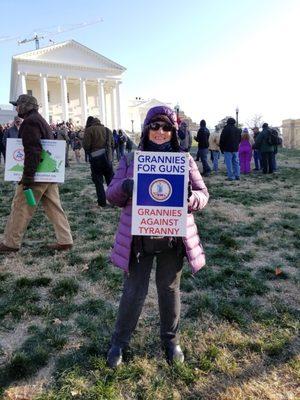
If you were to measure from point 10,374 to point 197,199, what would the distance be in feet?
6.24

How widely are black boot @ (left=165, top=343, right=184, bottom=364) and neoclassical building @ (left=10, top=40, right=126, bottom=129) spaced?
60975 mm

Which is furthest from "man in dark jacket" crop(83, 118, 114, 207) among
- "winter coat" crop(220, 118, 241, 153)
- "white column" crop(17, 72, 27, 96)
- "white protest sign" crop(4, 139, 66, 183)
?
"white column" crop(17, 72, 27, 96)

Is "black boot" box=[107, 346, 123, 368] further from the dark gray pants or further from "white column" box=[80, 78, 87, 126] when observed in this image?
"white column" box=[80, 78, 87, 126]

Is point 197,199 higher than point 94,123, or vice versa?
point 94,123

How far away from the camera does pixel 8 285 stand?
4.74 meters

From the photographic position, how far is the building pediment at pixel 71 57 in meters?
61.2

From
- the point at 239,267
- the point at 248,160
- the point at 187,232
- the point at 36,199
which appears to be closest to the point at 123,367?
the point at 187,232

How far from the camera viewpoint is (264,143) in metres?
13.7

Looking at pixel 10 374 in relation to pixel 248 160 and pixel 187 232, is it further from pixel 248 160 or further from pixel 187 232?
pixel 248 160

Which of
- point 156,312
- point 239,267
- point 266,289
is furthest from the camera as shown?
point 239,267

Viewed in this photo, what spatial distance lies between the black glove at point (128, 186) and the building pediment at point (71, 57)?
63.0 meters

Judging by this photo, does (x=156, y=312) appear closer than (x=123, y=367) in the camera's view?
No

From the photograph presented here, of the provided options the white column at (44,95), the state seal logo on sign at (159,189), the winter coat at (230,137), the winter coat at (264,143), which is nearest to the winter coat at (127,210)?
the state seal logo on sign at (159,189)

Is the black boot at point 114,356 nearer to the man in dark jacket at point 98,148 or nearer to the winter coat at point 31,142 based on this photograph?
the winter coat at point 31,142
